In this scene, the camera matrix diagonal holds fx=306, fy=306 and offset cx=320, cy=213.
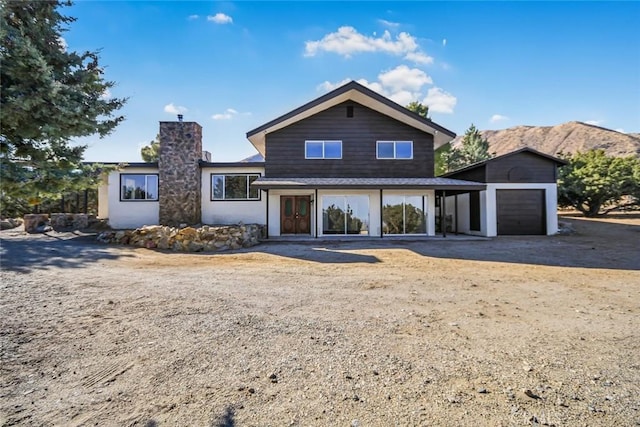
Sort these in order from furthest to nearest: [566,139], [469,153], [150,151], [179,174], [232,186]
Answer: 1. [566,139]
2. [469,153]
3. [150,151]
4. [232,186]
5. [179,174]

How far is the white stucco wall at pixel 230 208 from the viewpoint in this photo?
15.2 meters

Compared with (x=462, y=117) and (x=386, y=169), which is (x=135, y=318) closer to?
(x=386, y=169)

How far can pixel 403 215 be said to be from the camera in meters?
14.5

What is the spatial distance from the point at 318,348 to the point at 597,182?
24784mm

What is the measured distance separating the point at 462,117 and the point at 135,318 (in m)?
34.2

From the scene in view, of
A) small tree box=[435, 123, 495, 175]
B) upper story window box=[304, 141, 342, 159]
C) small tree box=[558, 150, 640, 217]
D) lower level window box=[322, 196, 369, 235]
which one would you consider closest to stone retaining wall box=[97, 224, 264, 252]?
lower level window box=[322, 196, 369, 235]

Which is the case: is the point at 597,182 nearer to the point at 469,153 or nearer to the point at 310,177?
the point at 469,153

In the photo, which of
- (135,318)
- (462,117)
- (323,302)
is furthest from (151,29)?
(462,117)

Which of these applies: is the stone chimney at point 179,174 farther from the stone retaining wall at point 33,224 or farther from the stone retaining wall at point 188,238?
the stone retaining wall at point 33,224

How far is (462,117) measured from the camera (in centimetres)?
3147

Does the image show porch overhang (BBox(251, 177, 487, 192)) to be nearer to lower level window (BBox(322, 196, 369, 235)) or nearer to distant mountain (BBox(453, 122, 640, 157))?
lower level window (BBox(322, 196, 369, 235))

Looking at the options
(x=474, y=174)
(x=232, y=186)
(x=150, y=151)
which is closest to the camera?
(x=232, y=186)

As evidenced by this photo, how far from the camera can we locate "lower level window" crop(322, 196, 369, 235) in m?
14.3

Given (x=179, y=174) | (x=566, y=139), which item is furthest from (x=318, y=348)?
(x=566, y=139)
